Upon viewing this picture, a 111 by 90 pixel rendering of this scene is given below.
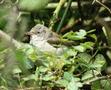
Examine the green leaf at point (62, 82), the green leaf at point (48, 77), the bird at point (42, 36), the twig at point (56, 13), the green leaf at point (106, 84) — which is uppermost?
the twig at point (56, 13)

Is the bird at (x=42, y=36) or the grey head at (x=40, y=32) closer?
the bird at (x=42, y=36)

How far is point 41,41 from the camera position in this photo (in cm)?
274

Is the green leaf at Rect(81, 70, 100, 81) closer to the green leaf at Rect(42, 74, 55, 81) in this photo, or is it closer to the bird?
the green leaf at Rect(42, 74, 55, 81)

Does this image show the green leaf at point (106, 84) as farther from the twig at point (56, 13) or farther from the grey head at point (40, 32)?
the twig at point (56, 13)

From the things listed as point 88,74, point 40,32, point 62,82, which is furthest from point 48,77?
point 40,32

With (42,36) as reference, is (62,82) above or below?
Answer: below

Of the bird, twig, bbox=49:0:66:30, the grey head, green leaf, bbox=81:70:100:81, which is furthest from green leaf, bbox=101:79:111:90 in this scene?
twig, bbox=49:0:66:30

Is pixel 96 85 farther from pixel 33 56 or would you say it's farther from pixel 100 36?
pixel 100 36

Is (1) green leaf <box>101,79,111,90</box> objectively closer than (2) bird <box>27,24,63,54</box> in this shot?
Yes

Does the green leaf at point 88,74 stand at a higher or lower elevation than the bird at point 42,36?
lower

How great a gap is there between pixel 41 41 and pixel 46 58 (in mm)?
985

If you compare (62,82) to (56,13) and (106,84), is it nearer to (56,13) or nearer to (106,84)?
(106,84)

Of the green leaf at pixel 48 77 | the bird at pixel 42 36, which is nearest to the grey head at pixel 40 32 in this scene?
the bird at pixel 42 36

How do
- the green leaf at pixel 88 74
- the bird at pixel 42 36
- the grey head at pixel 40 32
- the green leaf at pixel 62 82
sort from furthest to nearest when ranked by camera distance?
the grey head at pixel 40 32
the bird at pixel 42 36
the green leaf at pixel 88 74
the green leaf at pixel 62 82
